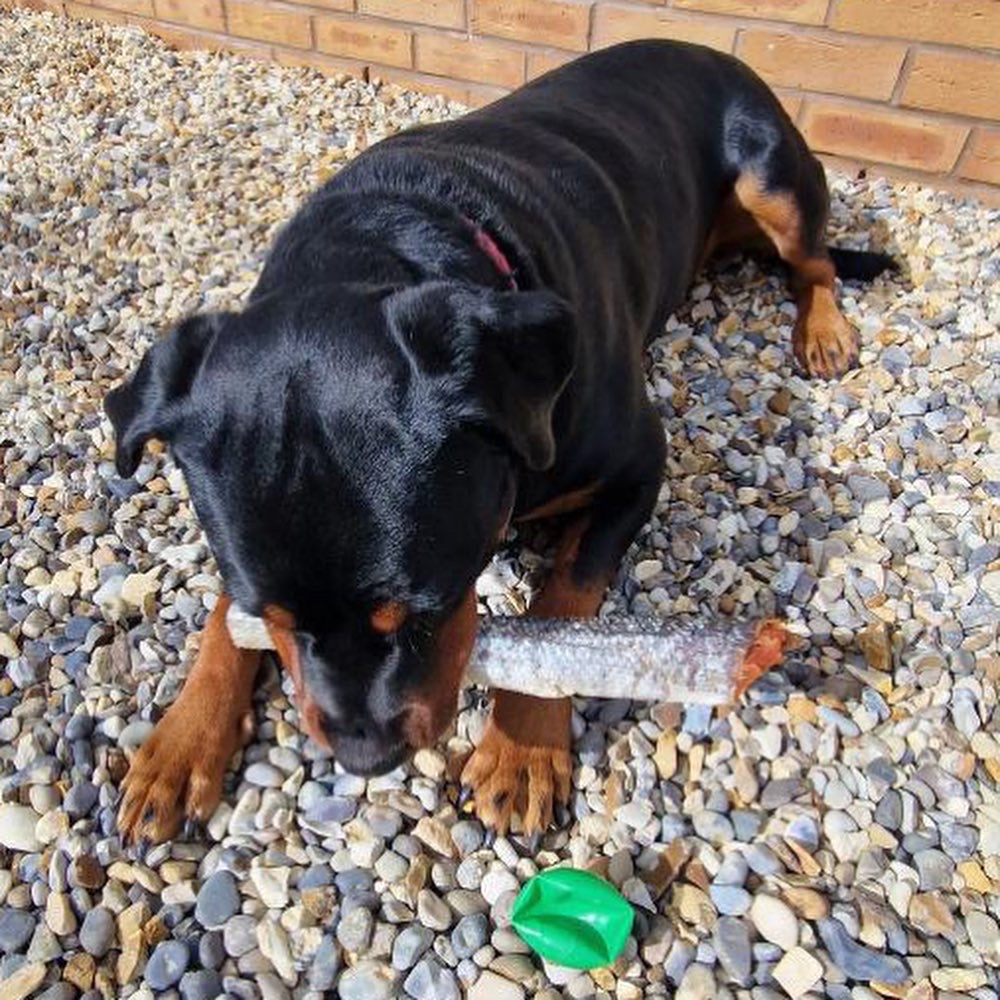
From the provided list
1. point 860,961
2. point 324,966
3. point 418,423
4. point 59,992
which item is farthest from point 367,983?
point 418,423

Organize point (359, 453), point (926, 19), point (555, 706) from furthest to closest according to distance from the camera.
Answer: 1. point (926, 19)
2. point (555, 706)
3. point (359, 453)

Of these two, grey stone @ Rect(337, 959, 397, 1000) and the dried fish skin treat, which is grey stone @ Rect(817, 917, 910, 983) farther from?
grey stone @ Rect(337, 959, 397, 1000)

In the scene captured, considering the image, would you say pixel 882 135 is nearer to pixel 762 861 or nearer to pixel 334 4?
pixel 334 4

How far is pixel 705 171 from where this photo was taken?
136 inches

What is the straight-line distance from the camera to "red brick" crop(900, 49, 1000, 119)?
12.7 feet

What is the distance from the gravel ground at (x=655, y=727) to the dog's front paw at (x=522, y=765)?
6 centimetres

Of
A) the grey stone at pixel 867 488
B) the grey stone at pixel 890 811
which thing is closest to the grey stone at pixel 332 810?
the grey stone at pixel 890 811

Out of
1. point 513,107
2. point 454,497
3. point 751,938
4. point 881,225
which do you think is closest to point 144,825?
point 454,497

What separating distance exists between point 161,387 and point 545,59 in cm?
352

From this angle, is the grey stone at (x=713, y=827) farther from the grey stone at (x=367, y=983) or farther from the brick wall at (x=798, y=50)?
the brick wall at (x=798, y=50)

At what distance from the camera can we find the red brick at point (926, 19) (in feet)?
12.4

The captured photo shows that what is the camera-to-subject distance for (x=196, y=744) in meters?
2.11

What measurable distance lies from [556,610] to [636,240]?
1.14 m

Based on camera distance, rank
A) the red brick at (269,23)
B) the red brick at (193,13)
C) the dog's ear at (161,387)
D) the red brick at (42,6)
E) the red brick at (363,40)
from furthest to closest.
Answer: the red brick at (42,6), the red brick at (193,13), the red brick at (269,23), the red brick at (363,40), the dog's ear at (161,387)
